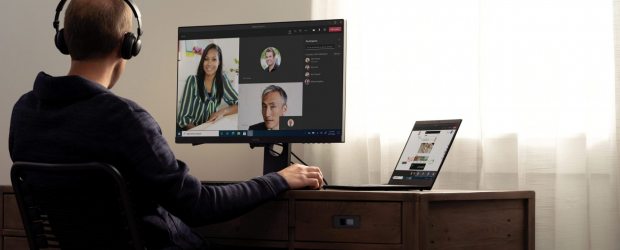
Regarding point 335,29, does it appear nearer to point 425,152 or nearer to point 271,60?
point 271,60

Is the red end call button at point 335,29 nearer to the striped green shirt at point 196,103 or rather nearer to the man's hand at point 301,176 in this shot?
the striped green shirt at point 196,103

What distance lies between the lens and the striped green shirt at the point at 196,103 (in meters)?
2.37

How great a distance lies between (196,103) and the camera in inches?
94.6

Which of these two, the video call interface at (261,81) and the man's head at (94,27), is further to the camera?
the video call interface at (261,81)

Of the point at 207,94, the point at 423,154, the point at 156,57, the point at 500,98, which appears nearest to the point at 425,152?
the point at 423,154

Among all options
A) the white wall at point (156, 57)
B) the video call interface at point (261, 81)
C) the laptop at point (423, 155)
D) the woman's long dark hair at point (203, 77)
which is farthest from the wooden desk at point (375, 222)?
the white wall at point (156, 57)

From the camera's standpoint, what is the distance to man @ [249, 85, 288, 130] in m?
2.30

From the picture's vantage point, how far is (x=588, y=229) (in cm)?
223

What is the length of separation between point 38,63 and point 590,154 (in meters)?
1.93

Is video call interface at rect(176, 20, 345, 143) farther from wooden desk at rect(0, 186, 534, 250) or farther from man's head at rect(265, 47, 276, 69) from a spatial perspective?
wooden desk at rect(0, 186, 534, 250)

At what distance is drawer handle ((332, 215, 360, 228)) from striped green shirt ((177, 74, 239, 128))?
60 cm

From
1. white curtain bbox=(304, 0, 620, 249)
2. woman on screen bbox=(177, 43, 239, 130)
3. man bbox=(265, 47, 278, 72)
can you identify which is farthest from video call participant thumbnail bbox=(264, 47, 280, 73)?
white curtain bbox=(304, 0, 620, 249)

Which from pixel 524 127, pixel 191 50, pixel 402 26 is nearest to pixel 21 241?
pixel 191 50

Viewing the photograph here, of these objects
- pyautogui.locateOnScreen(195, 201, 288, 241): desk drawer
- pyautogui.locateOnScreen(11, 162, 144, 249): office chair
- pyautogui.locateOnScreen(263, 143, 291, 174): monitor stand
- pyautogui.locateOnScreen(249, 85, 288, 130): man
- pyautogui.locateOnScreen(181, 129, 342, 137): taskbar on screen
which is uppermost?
pyautogui.locateOnScreen(249, 85, 288, 130): man
